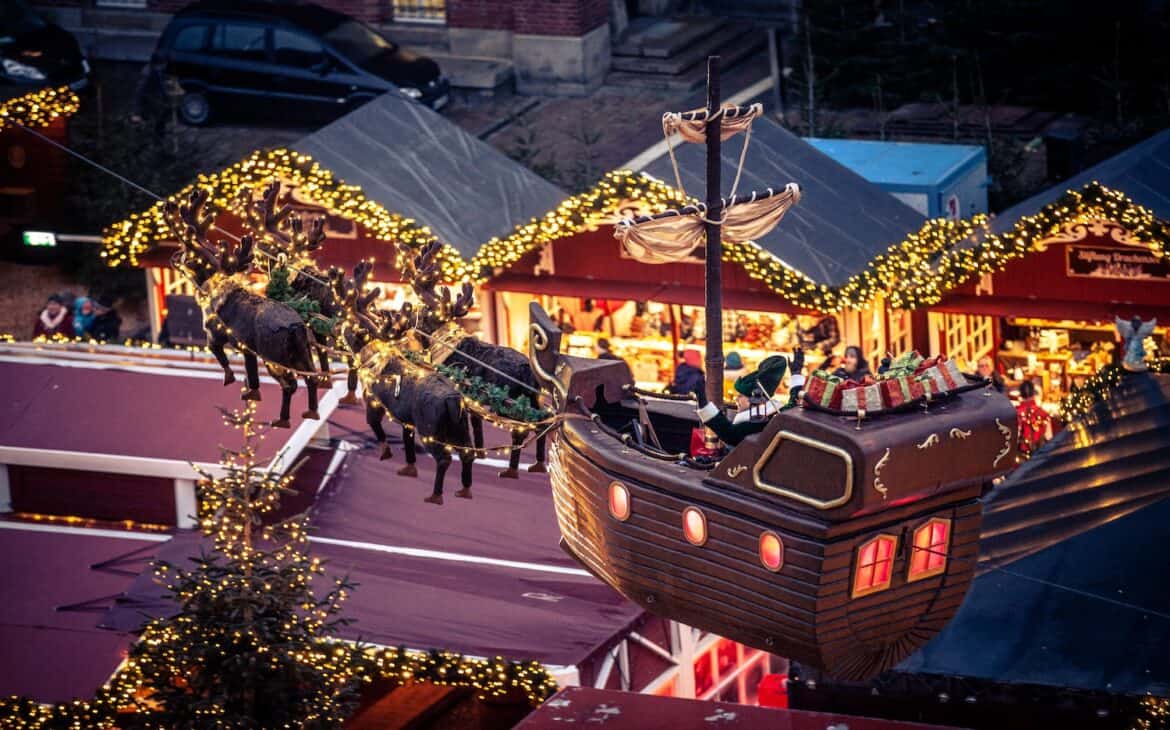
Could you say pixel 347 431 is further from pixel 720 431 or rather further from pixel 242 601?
pixel 720 431

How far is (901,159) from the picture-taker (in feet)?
92.9

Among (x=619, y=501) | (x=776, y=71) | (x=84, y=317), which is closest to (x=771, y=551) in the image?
(x=619, y=501)

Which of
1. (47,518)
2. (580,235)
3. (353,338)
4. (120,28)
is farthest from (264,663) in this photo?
(120,28)

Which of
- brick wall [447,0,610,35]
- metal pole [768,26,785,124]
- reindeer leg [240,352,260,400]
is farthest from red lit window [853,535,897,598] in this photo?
brick wall [447,0,610,35]

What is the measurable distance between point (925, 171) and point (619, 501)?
13.4 metres

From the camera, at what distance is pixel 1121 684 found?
16328 millimetres

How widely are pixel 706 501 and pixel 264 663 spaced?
472 centimetres

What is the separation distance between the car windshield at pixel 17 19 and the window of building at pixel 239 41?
8.42 feet

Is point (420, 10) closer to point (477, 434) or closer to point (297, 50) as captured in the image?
point (297, 50)

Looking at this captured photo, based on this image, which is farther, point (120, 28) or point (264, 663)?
point (120, 28)

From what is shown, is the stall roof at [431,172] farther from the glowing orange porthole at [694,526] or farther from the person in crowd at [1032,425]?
the glowing orange porthole at [694,526]

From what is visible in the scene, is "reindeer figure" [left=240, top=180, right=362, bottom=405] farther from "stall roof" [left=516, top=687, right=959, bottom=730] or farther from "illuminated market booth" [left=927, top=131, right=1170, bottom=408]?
"illuminated market booth" [left=927, top=131, right=1170, bottom=408]

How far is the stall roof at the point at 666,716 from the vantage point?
17.0m

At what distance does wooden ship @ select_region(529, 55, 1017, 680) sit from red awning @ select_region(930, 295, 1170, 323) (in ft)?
30.2
